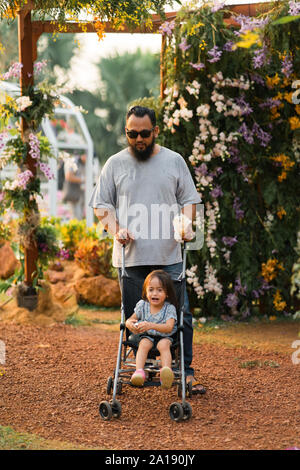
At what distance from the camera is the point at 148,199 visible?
422 centimetres

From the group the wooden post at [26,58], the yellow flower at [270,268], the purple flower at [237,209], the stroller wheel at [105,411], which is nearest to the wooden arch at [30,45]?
the wooden post at [26,58]

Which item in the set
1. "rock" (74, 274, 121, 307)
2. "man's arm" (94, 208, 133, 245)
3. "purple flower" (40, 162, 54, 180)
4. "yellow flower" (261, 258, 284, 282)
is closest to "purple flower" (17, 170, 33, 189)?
"purple flower" (40, 162, 54, 180)

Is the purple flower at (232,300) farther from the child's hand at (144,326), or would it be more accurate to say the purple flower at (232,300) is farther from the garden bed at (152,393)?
the child's hand at (144,326)

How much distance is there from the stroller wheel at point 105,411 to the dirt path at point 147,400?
51 millimetres

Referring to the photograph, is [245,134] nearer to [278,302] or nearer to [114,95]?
[278,302]

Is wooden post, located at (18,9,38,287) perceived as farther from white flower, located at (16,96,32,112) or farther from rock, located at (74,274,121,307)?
rock, located at (74,274,121,307)

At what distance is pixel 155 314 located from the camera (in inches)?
163

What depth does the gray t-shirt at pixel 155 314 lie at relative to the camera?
13.4ft

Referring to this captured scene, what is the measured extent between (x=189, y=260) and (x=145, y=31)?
232cm

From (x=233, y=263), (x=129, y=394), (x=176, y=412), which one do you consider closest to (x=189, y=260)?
(x=233, y=263)

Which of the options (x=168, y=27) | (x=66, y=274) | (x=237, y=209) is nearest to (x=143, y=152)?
(x=237, y=209)

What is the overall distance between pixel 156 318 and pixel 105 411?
0.64 metres

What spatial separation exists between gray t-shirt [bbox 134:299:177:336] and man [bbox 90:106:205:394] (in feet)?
0.73
